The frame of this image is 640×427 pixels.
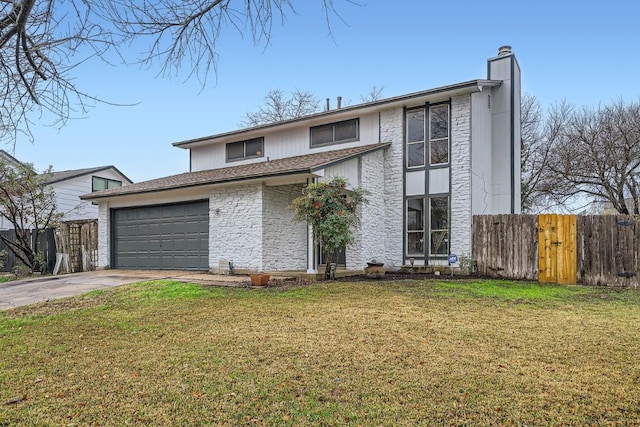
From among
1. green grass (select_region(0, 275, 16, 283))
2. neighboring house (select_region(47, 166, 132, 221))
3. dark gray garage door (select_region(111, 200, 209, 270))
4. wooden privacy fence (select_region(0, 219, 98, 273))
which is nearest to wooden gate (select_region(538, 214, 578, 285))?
dark gray garage door (select_region(111, 200, 209, 270))

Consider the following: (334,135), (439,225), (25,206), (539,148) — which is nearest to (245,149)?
(334,135)

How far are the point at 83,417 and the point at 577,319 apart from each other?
6.27 meters

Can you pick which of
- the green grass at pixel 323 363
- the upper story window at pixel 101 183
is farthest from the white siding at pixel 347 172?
the upper story window at pixel 101 183

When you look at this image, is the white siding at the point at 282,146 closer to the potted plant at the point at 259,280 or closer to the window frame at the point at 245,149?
the window frame at the point at 245,149

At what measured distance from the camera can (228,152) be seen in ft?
54.0

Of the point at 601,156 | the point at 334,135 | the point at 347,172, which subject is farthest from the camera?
the point at 601,156

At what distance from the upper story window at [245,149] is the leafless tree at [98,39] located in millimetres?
11850

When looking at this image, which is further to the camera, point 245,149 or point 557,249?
point 245,149

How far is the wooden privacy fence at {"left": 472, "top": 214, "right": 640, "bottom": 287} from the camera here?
380 inches

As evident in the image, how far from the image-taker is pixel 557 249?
10320 mm

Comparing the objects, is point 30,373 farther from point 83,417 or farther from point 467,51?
point 467,51

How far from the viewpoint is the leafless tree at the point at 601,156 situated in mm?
21109

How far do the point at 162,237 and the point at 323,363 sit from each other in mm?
11336

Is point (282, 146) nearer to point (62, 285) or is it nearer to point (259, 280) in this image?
point (259, 280)
